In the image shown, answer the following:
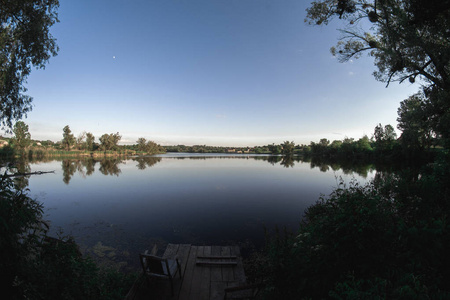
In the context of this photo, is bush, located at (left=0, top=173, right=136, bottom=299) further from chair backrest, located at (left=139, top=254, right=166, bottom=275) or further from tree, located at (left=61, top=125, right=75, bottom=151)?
tree, located at (left=61, top=125, right=75, bottom=151)

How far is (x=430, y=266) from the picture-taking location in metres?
2.57

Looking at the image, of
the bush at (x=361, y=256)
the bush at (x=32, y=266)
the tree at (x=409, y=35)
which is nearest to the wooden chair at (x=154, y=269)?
the bush at (x=32, y=266)

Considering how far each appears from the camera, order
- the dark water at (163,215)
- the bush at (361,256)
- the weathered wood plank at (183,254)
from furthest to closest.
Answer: the dark water at (163,215)
the weathered wood plank at (183,254)
the bush at (361,256)

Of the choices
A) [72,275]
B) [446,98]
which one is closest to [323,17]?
→ [446,98]

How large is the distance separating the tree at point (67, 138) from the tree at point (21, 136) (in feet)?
88.2

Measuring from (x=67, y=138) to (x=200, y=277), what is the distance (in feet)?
423

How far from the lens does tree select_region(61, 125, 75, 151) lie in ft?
332

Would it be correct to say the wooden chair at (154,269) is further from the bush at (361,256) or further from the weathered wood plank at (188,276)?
the bush at (361,256)

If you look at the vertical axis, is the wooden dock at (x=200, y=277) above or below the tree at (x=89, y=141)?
below

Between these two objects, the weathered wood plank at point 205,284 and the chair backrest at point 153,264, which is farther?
the weathered wood plank at point 205,284

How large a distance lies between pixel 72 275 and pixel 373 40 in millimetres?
18207

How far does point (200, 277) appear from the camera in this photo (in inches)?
236

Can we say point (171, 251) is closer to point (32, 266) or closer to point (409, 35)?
point (32, 266)

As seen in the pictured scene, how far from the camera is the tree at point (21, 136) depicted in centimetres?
7156
